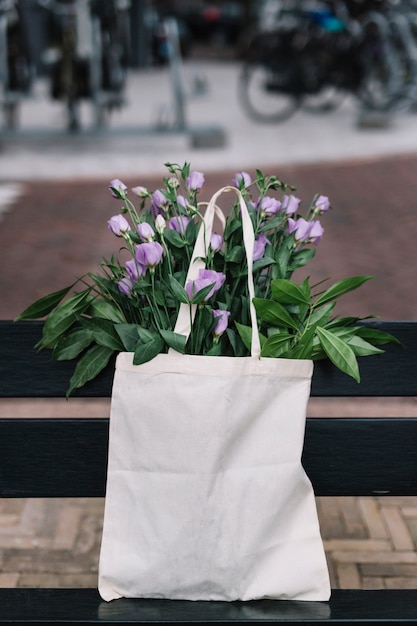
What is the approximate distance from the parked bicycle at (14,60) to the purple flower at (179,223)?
23.3 ft

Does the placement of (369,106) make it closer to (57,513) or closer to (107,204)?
(107,204)

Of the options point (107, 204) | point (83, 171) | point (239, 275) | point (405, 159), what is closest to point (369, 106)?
point (405, 159)

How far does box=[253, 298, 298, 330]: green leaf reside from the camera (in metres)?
1.63

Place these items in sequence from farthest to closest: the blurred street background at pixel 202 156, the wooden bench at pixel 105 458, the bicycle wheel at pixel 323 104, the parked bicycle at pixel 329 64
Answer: the bicycle wheel at pixel 323 104 < the parked bicycle at pixel 329 64 < the blurred street background at pixel 202 156 < the wooden bench at pixel 105 458

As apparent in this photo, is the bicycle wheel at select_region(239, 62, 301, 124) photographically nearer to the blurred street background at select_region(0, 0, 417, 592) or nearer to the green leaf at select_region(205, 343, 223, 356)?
the blurred street background at select_region(0, 0, 417, 592)

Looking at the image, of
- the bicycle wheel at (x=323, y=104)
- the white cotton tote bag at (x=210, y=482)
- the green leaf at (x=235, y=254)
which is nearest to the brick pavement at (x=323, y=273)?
the white cotton tote bag at (x=210, y=482)

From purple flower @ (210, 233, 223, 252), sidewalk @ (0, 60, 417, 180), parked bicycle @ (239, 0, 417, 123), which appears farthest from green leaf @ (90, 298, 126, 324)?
parked bicycle @ (239, 0, 417, 123)

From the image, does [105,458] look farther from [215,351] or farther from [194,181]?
[194,181]

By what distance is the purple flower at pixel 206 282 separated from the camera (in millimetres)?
1584

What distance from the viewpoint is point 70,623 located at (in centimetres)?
166

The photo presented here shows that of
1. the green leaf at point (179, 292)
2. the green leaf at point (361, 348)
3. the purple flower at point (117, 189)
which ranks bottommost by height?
the green leaf at point (361, 348)

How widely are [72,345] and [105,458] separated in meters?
0.26

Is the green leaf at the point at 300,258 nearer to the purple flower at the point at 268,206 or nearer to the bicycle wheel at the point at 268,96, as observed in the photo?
the purple flower at the point at 268,206

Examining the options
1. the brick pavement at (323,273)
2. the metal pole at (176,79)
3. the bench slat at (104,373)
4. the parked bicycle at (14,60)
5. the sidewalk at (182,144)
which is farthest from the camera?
the metal pole at (176,79)
